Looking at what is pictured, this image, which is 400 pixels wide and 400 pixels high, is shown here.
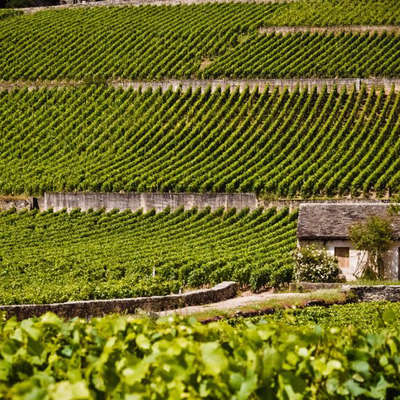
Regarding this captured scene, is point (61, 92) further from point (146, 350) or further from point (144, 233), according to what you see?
point (146, 350)

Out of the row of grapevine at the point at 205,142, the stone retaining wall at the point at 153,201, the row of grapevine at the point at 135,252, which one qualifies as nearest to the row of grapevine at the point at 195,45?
the row of grapevine at the point at 205,142

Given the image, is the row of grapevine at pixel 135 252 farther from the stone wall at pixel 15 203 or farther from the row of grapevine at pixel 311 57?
the row of grapevine at pixel 311 57

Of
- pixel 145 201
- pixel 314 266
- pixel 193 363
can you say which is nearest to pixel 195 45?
pixel 145 201

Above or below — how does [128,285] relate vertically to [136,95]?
below

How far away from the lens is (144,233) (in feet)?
130

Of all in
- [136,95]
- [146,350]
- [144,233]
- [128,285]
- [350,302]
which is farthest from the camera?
[136,95]

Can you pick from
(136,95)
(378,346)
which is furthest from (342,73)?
(378,346)

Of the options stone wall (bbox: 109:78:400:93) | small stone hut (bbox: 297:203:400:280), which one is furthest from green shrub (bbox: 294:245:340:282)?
stone wall (bbox: 109:78:400:93)

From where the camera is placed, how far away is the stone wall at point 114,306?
21.7m

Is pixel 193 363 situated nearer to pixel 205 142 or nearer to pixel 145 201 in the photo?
pixel 145 201

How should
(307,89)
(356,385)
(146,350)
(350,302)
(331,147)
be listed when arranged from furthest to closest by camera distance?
(307,89), (331,147), (350,302), (146,350), (356,385)

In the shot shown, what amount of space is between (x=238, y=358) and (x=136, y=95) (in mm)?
49831

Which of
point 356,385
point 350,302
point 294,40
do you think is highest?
point 294,40

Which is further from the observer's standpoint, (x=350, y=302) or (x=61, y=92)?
(x=61, y=92)
